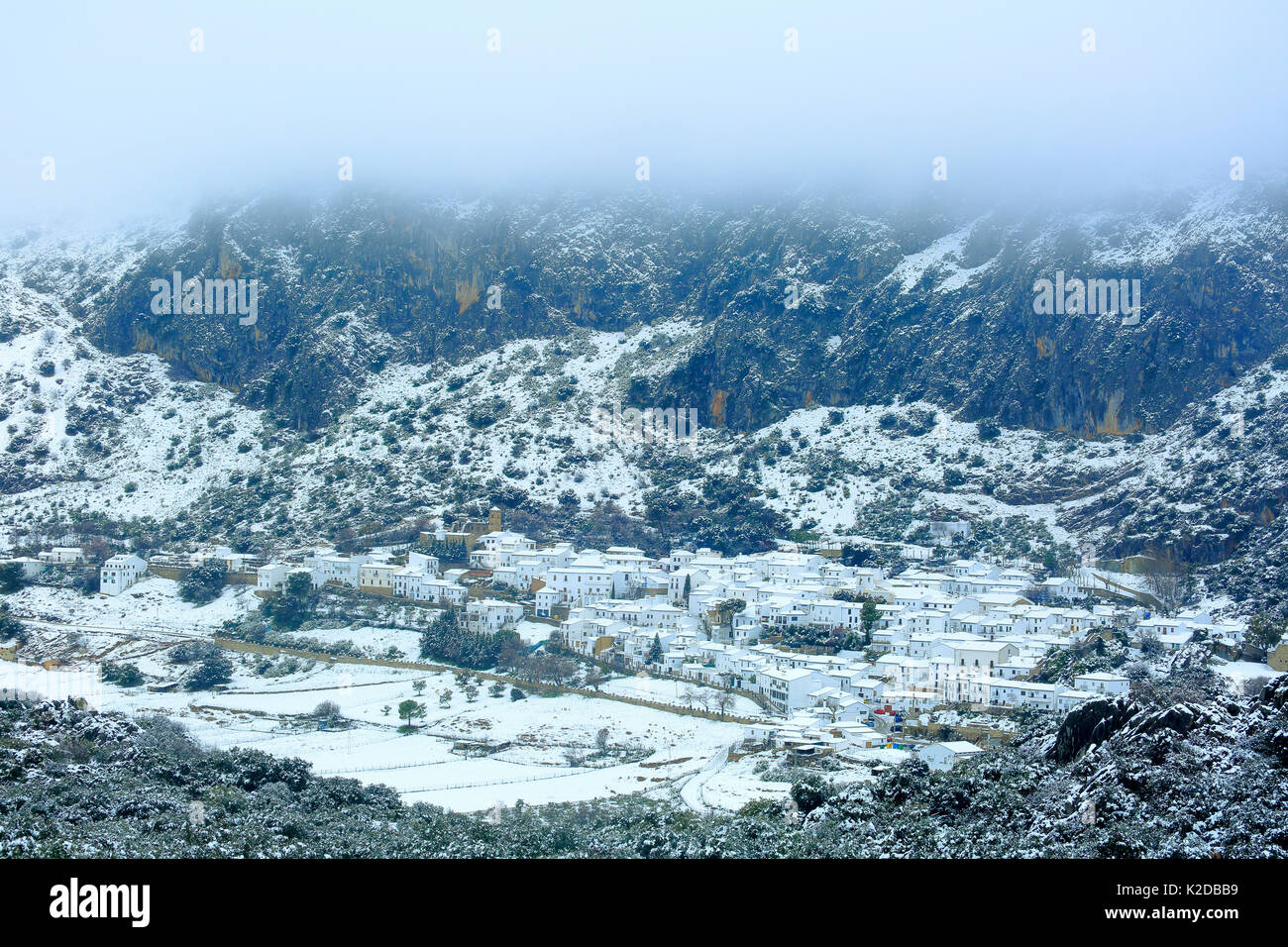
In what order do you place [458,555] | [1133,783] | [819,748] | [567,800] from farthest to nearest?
[458,555], [819,748], [567,800], [1133,783]

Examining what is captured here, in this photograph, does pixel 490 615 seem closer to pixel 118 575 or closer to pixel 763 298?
pixel 118 575

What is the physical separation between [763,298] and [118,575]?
4605cm

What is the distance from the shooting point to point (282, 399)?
80438 mm

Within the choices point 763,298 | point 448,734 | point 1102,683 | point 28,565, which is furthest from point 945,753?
point 763,298

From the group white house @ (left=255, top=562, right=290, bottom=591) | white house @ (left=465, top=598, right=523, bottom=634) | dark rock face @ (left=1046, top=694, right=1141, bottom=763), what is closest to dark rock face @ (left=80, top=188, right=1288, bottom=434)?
white house @ (left=255, top=562, right=290, bottom=591)

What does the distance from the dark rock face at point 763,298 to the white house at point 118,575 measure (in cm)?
2429

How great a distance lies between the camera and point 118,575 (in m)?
54.9

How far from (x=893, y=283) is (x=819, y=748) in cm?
5480

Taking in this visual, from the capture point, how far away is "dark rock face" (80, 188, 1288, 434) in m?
67.4

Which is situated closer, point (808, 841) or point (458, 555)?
point (808, 841)

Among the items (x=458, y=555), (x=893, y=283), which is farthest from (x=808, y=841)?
(x=893, y=283)
